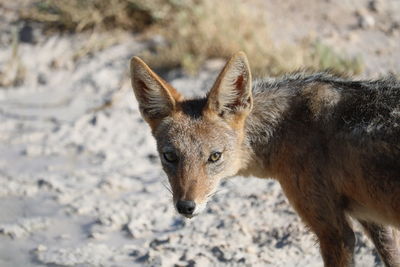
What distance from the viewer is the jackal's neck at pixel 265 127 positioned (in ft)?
19.6

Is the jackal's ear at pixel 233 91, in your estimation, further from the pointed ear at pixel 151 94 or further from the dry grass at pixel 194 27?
the dry grass at pixel 194 27

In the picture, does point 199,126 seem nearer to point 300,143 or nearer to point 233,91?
point 233,91

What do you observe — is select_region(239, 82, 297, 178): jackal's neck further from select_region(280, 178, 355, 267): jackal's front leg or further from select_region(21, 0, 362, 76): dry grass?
select_region(21, 0, 362, 76): dry grass

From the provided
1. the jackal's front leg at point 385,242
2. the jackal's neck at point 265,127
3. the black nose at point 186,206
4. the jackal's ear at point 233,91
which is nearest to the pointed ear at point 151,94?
the jackal's ear at point 233,91

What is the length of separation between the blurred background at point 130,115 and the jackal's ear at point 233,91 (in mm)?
874

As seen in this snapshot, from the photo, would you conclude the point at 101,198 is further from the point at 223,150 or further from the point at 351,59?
the point at 351,59

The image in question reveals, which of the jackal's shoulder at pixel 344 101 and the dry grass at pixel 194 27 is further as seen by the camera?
the dry grass at pixel 194 27

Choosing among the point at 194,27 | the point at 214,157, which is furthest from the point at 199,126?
the point at 194,27

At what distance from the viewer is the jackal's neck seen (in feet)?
19.6

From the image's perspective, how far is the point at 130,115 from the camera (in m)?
9.68

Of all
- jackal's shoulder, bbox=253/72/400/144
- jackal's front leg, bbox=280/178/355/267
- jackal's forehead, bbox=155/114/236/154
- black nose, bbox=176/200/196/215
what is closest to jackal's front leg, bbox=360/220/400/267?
jackal's front leg, bbox=280/178/355/267

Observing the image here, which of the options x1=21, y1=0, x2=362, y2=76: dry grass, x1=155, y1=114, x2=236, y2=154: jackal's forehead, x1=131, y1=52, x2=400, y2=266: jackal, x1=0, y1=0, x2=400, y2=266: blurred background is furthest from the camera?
x1=21, y1=0, x2=362, y2=76: dry grass

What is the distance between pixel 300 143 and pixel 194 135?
87 cm

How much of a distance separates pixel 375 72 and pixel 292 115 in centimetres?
371
